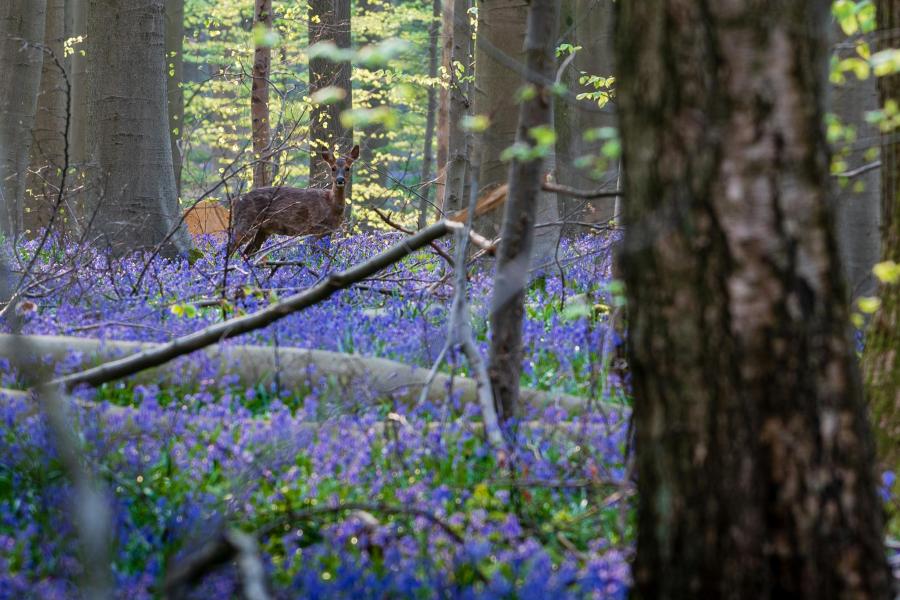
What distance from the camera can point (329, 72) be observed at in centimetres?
1920

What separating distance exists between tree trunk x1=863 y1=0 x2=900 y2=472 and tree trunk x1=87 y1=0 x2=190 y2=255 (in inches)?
339

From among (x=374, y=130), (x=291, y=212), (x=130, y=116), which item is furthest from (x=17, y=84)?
(x=374, y=130)

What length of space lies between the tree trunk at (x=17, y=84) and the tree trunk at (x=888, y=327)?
40.5 ft

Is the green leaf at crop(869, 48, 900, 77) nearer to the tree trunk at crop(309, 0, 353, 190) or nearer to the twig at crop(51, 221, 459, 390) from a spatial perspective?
the twig at crop(51, 221, 459, 390)

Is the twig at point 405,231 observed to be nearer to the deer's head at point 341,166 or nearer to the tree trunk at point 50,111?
the deer's head at point 341,166

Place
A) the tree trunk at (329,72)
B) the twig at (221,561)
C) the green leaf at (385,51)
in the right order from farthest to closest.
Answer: the tree trunk at (329,72)
the green leaf at (385,51)
the twig at (221,561)

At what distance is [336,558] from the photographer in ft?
11.6

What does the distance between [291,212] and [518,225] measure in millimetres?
9950

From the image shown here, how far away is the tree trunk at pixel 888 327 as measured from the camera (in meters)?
4.42

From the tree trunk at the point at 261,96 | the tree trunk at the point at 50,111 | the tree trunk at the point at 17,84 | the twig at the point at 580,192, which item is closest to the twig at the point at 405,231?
the twig at the point at 580,192

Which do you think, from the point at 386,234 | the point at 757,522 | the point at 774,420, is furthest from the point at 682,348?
the point at 386,234

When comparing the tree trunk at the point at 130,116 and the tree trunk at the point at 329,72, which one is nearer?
the tree trunk at the point at 130,116

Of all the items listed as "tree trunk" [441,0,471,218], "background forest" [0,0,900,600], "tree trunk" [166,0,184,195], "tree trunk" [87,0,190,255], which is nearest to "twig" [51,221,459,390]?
"background forest" [0,0,900,600]

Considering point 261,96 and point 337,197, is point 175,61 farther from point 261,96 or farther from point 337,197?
point 337,197
